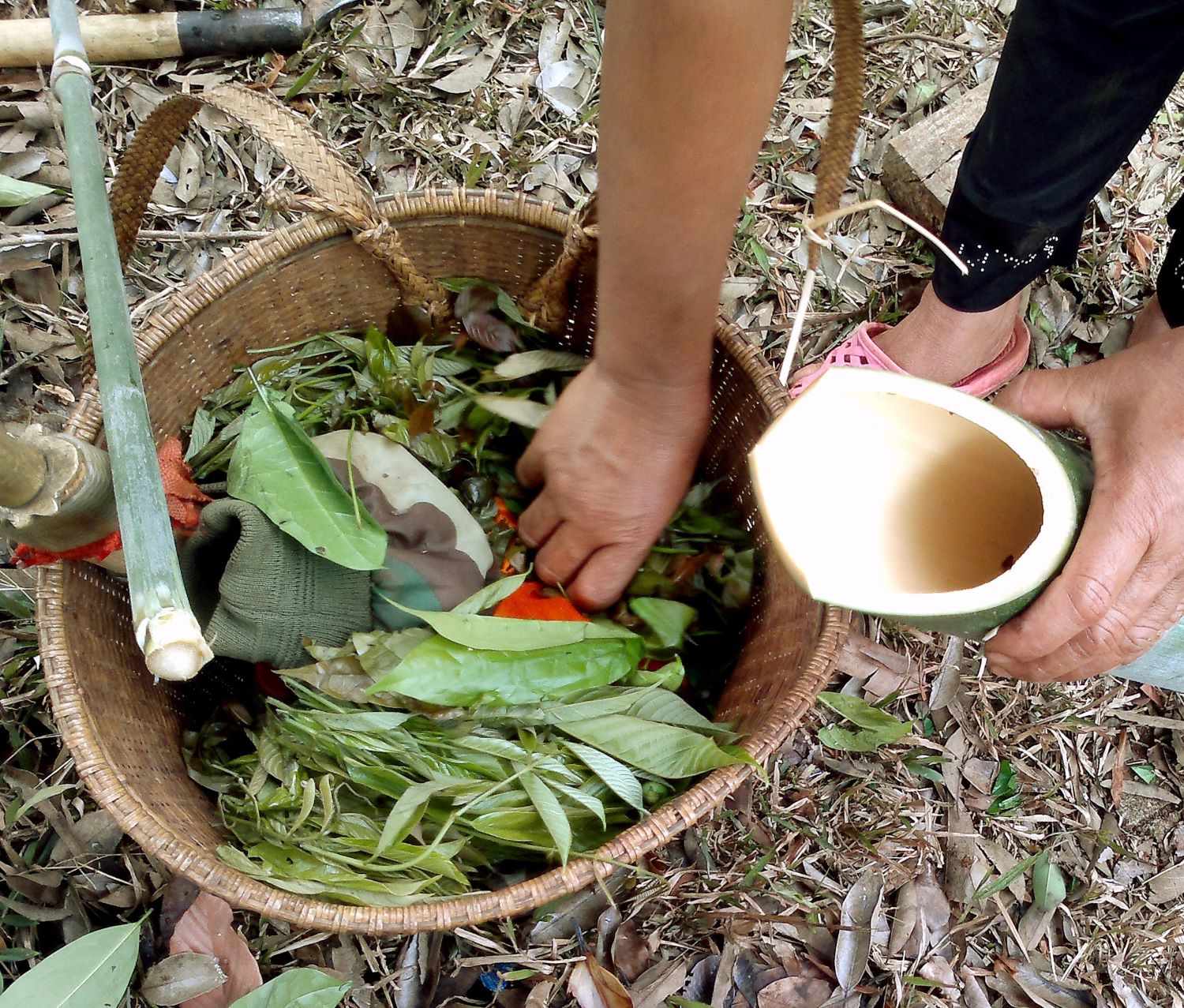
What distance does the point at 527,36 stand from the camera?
1457 mm

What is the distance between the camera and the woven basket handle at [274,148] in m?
0.87

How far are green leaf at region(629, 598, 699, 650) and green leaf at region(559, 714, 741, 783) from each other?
132 millimetres

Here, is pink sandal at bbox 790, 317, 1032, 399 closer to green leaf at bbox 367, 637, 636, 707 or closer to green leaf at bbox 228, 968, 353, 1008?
green leaf at bbox 367, 637, 636, 707

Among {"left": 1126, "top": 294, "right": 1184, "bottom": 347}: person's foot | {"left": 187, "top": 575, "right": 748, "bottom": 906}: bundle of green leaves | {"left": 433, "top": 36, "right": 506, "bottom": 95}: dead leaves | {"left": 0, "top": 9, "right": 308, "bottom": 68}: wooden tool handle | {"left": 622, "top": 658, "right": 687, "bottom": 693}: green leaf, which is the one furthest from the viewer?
{"left": 433, "top": 36, "right": 506, "bottom": 95}: dead leaves

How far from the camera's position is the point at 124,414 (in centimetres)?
66

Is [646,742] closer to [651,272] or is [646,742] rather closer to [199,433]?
[651,272]

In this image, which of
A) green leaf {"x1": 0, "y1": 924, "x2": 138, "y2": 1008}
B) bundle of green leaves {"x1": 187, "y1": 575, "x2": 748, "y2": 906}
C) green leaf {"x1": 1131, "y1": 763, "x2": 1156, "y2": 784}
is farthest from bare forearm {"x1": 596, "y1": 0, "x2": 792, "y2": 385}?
green leaf {"x1": 1131, "y1": 763, "x2": 1156, "y2": 784}

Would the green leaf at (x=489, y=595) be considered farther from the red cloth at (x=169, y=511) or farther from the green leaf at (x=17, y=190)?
the green leaf at (x=17, y=190)

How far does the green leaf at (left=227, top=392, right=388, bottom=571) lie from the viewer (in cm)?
86

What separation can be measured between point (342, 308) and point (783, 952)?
3.01ft

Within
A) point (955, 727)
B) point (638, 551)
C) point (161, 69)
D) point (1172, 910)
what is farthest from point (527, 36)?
point (1172, 910)

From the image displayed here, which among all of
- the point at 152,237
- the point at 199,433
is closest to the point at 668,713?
the point at 199,433

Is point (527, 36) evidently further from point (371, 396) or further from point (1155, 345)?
point (1155, 345)

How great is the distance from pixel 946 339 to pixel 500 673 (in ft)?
2.45
